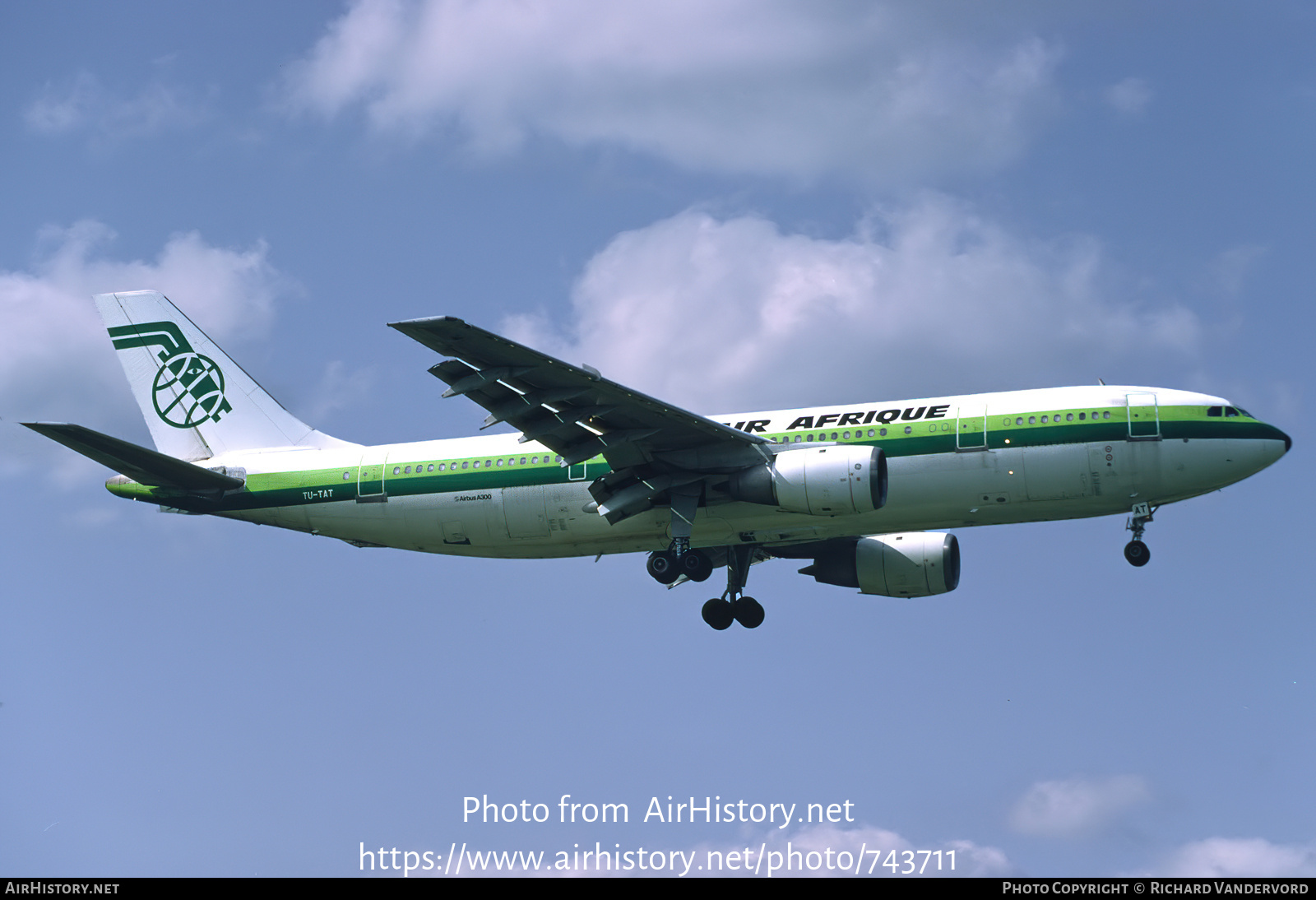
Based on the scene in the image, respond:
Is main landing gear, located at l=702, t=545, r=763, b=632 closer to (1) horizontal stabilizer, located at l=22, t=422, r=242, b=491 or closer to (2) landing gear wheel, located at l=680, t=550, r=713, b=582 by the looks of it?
(2) landing gear wheel, located at l=680, t=550, r=713, b=582

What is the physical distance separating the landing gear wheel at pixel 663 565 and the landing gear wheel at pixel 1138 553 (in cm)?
1181

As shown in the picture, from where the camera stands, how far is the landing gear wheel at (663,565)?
138ft

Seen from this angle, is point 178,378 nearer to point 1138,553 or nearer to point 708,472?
point 708,472

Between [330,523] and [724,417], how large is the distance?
1140 cm

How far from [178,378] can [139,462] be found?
265 inches

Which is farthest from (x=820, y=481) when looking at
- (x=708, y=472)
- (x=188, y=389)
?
(x=188, y=389)

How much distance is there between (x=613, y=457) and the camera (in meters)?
40.3

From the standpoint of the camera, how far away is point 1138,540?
3938 centimetres

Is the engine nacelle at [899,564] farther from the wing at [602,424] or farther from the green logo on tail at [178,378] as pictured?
the green logo on tail at [178,378]

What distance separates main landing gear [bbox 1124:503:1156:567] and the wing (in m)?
9.25

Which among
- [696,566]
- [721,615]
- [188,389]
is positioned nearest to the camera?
[696,566]

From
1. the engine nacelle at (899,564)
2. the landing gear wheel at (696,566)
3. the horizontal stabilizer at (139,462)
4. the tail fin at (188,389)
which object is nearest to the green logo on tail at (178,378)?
the tail fin at (188,389)
